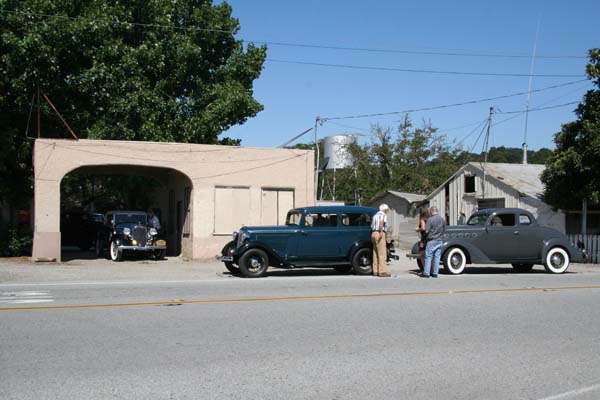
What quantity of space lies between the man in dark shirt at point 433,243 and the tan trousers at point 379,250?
1.05 metres

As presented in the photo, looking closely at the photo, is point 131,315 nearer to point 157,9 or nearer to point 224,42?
point 157,9

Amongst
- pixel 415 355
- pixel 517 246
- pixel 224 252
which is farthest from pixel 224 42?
pixel 415 355

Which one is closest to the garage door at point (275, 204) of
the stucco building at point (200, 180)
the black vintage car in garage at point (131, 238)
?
the stucco building at point (200, 180)

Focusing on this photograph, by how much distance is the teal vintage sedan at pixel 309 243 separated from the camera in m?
16.0

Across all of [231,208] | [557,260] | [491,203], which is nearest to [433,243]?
[557,260]

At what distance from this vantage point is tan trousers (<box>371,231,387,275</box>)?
53.0 feet

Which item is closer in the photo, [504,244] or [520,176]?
[504,244]

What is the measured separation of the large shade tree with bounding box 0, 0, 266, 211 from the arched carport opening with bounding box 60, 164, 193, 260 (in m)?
1.92

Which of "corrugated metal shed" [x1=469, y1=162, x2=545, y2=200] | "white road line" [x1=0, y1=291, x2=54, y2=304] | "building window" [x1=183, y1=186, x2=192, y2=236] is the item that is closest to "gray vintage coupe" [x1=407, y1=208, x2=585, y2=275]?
"corrugated metal shed" [x1=469, y1=162, x2=545, y2=200]

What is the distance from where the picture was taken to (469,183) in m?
30.2

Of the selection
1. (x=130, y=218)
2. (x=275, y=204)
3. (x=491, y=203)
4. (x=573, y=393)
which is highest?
(x=491, y=203)

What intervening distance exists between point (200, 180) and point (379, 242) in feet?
26.6

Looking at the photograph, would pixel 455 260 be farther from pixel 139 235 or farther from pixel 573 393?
pixel 573 393

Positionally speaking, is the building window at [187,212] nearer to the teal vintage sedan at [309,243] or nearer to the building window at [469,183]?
the teal vintage sedan at [309,243]
